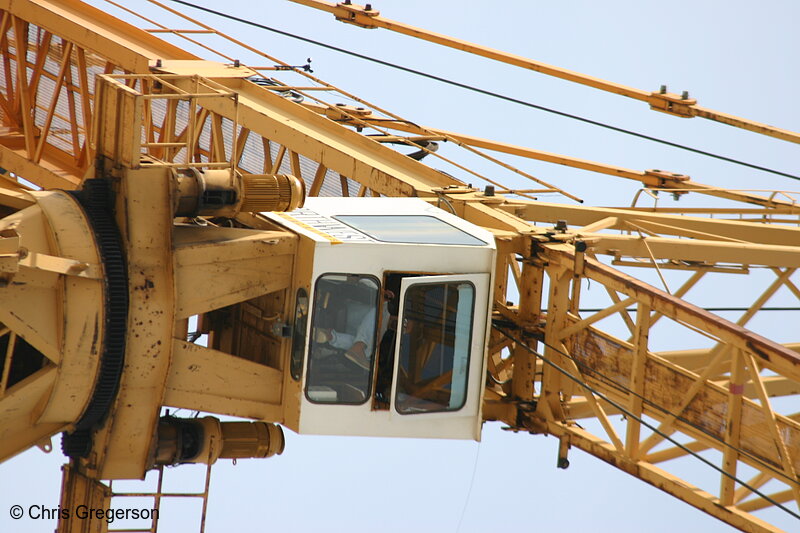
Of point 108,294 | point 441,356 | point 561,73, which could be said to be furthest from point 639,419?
point 561,73

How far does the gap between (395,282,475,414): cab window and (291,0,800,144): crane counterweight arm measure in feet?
39.4

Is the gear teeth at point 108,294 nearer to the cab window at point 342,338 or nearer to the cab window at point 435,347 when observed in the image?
the cab window at point 342,338

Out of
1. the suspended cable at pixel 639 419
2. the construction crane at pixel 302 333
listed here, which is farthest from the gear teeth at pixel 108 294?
the suspended cable at pixel 639 419

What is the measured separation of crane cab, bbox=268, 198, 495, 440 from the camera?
19.6 metres

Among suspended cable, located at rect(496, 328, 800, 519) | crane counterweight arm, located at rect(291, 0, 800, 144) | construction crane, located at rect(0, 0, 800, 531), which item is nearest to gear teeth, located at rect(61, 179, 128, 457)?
construction crane, located at rect(0, 0, 800, 531)

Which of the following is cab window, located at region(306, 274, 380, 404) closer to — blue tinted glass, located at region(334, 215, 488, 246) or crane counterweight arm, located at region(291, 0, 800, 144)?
blue tinted glass, located at region(334, 215, 488, 246)

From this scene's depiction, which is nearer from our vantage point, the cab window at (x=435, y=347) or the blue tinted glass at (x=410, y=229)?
the cab window at (x=435, y=347)

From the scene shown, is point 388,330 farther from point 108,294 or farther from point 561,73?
point 561,73

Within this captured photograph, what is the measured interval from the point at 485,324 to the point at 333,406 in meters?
2.21

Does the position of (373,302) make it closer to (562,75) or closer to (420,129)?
(420,129)

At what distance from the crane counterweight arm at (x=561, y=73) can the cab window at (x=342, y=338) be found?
41.7 ft

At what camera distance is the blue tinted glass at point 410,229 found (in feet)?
65.4

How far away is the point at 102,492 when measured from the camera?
20.2 meters

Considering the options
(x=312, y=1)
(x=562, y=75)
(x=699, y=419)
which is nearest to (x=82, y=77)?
(x=312, y=1)
